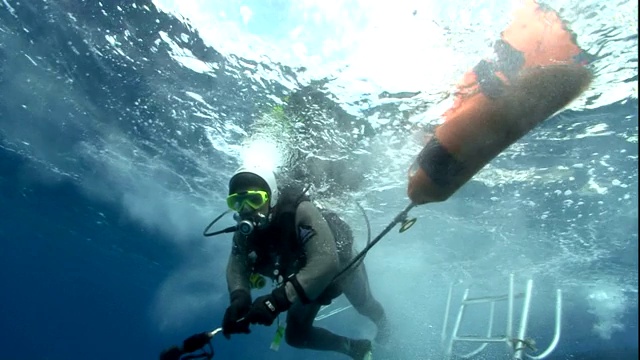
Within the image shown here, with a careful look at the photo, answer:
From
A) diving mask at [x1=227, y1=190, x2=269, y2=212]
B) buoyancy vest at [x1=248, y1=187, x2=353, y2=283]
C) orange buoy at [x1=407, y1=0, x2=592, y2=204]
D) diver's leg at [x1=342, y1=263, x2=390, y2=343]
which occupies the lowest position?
diver's leg at [x1=342, y1=263, x2=390, y2=343]

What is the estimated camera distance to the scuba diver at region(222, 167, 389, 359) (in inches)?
158

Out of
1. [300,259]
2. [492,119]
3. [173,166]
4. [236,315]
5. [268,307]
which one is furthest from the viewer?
[173,166]

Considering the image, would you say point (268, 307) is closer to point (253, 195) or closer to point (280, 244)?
point (280, 244)

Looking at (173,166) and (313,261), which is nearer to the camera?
(313,261)

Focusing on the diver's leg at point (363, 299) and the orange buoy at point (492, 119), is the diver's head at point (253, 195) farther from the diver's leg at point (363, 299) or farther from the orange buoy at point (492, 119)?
the diver's leg at point (363, 299)

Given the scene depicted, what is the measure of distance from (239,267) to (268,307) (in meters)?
1.87

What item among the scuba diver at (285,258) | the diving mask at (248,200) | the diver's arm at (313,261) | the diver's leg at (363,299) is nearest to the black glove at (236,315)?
the scuba diver at (285,258)

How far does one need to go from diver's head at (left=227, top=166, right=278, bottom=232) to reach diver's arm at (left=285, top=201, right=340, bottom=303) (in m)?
0.56

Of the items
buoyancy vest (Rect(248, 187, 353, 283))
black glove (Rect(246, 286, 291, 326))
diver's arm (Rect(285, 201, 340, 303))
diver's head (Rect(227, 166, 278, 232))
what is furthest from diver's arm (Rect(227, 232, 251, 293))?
black glove (Rect(246, 286, 291, 326))

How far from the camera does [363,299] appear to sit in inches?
332

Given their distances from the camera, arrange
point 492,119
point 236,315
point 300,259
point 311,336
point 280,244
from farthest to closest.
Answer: point 311,336, point 280,244, point 300,259, point 236,315, point 492,119

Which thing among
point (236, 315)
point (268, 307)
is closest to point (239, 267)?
point (236, 315)

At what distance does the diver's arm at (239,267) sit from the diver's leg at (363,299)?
99.3 inches

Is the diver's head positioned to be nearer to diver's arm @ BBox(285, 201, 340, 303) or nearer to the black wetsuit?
the black wetsuit
